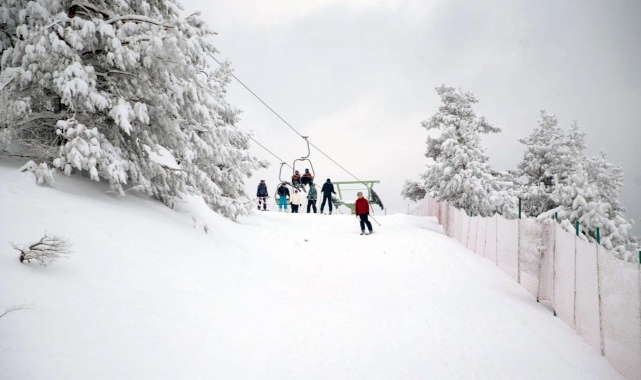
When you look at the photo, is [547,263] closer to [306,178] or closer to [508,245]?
[508,245]

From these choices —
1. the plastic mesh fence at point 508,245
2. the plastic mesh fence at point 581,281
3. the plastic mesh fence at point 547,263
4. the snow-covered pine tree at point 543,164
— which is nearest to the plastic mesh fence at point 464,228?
the plastic mesh fence at point 581,281

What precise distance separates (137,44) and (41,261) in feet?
15.7

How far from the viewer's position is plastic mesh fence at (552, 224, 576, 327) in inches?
315

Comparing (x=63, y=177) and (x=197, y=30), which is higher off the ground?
(x=197, y=30)

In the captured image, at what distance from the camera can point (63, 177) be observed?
712 cm

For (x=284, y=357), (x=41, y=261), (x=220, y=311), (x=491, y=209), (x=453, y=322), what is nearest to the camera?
(x=41, y=261)

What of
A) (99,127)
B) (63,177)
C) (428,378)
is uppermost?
(99,127)

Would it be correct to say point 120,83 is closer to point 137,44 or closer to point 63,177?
point 137,44

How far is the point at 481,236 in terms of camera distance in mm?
14141

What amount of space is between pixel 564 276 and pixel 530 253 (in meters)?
1.75

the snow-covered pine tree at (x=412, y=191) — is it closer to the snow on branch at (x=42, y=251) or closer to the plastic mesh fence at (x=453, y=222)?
the plastic mesh fence at (x=453, y=222)

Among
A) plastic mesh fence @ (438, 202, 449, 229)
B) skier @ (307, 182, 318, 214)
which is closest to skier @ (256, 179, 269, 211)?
skier @ (307, 182, 318, 214)

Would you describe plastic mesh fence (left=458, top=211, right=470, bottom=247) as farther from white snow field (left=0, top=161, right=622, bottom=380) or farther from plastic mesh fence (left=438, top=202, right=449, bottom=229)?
white snow field (left=0, top=161, right=622, bottom=380)

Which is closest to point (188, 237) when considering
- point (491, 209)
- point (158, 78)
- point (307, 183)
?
point (158, 78)
